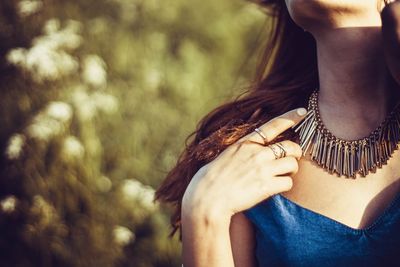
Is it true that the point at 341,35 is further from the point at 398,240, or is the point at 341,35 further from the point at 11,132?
the point at 11,132

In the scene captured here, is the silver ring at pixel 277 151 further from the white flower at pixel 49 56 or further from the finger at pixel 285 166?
the white flower at pixel 49 56

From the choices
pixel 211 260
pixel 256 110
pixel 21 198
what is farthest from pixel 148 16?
pixel 211 260

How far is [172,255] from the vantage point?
2.78 metres

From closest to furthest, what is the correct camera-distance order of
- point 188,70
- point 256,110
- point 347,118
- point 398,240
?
1. point 398,240
2. point 347,118
3. point 256,110
4. point 188,70

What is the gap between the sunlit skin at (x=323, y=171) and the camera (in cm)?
125

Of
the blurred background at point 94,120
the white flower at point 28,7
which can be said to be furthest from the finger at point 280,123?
the white flower at point 28,7

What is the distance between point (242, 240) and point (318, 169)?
0.75 feet

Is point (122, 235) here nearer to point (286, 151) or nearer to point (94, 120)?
point (94, 120)

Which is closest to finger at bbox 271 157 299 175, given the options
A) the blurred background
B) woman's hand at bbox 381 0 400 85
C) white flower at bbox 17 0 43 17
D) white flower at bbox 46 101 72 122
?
woman's hand at bbox 381 0 400 85

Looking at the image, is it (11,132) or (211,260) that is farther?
(11,132)

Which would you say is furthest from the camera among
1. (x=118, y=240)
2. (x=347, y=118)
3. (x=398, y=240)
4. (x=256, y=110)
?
(x=118, y=240)

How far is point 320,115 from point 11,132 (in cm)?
188

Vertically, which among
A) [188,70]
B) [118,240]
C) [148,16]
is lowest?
[118,240]

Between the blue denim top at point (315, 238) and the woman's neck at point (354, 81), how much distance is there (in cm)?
18
